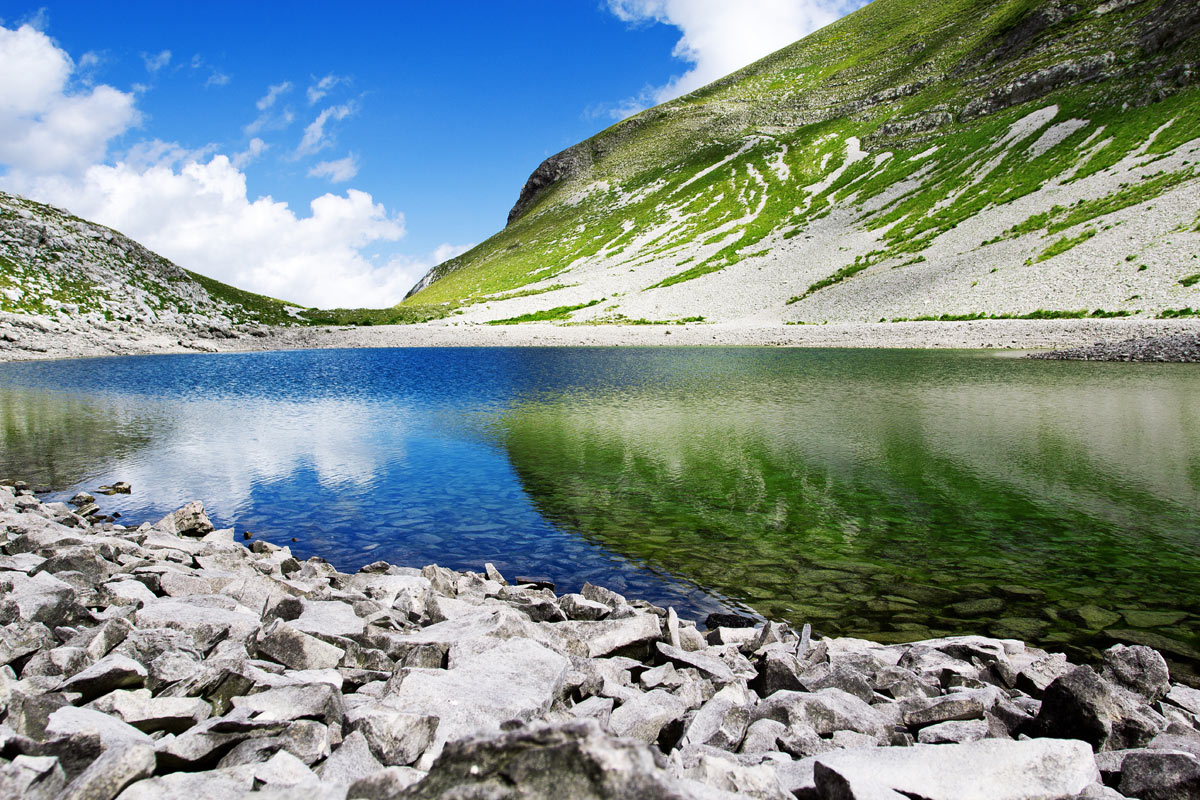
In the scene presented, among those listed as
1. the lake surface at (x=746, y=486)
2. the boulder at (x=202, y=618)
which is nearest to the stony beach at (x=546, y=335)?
the lake surface at (x=746, y=486)

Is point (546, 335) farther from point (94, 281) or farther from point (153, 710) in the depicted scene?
point (153, 710)

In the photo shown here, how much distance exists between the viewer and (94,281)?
8956cm

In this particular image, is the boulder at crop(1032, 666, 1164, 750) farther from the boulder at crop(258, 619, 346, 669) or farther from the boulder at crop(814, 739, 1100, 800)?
the boulder at crop(258, 619, 346, 669)

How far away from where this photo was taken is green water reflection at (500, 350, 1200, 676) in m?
10.5

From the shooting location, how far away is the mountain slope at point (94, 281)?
81.8 m

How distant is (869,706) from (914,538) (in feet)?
27.1

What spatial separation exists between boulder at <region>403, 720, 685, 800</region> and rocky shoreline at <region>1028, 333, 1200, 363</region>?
56165 mm

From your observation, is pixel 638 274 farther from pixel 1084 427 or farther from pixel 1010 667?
pixel 1010 667

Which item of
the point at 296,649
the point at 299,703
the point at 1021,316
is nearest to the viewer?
the point at 299,703

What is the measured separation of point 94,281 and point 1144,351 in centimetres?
11200

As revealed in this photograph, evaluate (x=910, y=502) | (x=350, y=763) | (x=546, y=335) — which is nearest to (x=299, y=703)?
(x=350, y=763)

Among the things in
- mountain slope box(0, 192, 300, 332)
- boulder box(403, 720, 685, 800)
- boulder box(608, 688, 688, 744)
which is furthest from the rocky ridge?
boulder box(403, 720, 685, 800)

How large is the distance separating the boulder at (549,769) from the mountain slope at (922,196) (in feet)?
233

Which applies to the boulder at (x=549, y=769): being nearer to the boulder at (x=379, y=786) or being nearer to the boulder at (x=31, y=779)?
the boulder at (x=379, y=786)
